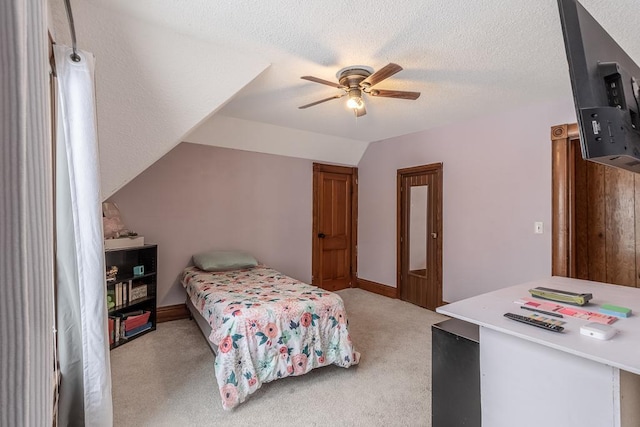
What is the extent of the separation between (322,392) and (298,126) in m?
3.15

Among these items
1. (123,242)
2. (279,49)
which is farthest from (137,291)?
(279,49)

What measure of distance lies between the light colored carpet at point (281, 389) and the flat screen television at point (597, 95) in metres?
1.81

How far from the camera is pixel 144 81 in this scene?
2.03 meters

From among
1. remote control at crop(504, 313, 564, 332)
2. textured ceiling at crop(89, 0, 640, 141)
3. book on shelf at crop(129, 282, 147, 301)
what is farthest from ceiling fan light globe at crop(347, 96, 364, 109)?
book on shelf at crop(129, 282, 147, 301)

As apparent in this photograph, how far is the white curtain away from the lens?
130cm

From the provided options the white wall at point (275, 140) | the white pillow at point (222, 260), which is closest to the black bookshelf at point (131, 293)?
the white pillow at point (222, 260)

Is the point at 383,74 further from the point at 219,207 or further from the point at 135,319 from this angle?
the point at 135,319

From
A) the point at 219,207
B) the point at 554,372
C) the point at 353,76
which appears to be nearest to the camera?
the point at 554,372

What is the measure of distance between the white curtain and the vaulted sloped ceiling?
652mm

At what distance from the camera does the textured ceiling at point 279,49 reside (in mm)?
1771

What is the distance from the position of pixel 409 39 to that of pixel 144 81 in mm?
1731

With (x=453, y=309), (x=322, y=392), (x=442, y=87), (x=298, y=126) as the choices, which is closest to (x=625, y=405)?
(x=453, y=309)

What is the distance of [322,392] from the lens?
229cm

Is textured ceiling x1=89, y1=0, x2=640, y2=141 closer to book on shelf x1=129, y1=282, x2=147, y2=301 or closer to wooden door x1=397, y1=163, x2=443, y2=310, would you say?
wooden door x1=397, y1=163, x2=443, y2=310
